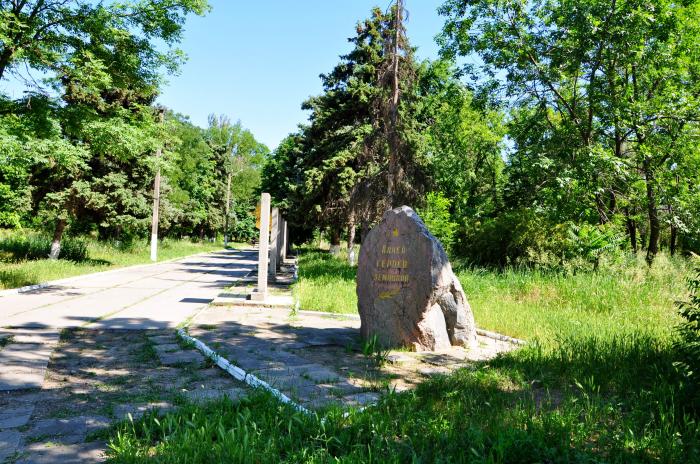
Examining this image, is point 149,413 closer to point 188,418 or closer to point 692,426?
point 188,418

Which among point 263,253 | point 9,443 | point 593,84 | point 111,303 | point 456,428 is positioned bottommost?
point 111,303

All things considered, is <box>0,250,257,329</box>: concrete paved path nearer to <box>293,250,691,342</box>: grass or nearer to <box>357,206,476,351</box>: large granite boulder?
<box>293,250,691,342</box>: grass

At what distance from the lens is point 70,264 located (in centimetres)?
1769

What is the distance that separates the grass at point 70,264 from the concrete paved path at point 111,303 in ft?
2.44

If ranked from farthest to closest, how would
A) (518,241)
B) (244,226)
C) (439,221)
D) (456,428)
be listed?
(244,226) → (439,221) → (518,241) → (456,428)

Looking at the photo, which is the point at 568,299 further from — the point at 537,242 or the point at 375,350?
the point at 537,242

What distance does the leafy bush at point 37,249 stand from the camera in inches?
744

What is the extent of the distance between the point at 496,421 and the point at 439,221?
57.9 ft

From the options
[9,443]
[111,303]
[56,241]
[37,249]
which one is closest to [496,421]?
[9,443]

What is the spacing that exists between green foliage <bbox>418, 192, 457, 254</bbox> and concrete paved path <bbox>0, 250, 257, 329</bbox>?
31.0 feet

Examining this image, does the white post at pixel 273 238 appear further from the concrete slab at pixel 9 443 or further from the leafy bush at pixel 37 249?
the concrete slab at pixel 9 443

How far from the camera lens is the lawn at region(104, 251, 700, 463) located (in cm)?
315

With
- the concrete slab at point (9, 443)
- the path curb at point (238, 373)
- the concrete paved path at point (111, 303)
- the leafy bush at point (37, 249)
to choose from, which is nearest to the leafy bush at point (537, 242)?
the concrete paved path at point (111, 303)

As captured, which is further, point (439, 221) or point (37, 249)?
point (439, 221)
